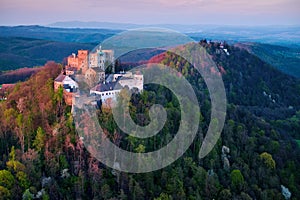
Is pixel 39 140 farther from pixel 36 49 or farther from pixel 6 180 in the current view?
pixel 36 49

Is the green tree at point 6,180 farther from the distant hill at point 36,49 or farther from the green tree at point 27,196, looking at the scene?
the distant hill at point 36,49

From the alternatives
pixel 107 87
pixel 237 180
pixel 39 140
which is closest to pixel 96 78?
pixel 107 87

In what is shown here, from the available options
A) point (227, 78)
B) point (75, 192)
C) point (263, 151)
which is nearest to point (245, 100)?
point (227, 78)

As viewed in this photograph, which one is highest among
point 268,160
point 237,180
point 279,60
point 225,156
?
point 279,60

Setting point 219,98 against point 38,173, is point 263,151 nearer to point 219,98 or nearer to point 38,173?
point 219,98

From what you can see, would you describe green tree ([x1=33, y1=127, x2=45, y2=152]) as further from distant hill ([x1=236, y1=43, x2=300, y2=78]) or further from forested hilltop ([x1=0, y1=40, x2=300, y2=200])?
distant hill ([x1=236, y1=43, x2=300, y2=78])

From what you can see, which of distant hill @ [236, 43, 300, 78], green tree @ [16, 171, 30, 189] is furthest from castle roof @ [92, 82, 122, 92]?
distant hill @ [236, 43, 300, 78]

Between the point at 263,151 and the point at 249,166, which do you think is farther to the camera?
the point at 263,151
